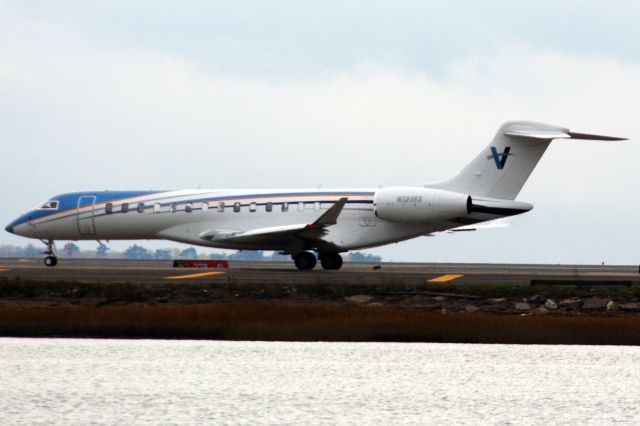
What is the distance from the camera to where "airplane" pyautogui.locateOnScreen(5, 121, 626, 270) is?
40.6 metres

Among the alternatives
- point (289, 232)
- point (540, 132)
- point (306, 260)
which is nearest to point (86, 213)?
point (289, 232)

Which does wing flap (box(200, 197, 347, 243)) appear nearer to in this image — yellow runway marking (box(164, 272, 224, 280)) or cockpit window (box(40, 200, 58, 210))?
yellow runway marking (box(164, 272, 224, 280))

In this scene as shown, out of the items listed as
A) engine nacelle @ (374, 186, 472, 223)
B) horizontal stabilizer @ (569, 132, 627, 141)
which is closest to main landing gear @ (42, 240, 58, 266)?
engine nacelle @ (374, 186, 472, 223)

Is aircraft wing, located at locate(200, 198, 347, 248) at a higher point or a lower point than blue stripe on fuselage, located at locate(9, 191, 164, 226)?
lower

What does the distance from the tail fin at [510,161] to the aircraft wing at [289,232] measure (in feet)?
17.3

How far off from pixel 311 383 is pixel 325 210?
83.2 feet

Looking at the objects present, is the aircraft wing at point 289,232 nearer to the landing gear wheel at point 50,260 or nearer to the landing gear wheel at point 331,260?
the landing gear wheel at point 331,260

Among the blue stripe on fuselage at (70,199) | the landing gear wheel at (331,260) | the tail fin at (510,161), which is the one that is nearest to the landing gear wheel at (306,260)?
the landing gear wheel at (331,260)

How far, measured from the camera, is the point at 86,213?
152 ft

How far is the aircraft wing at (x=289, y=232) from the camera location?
133 ft

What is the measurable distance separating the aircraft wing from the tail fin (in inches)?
208

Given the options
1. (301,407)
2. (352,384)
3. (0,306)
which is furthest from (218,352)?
(0,306)

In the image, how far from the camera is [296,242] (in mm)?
42219

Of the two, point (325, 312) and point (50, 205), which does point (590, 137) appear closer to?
point (325, 312)
